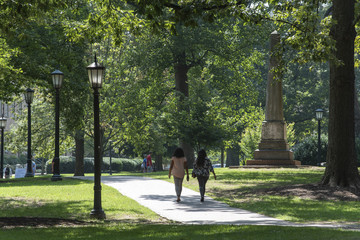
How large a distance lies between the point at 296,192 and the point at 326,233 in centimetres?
881

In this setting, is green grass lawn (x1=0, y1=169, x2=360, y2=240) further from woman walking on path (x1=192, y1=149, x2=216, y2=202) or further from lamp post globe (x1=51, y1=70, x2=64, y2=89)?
lamp post globe (x1=51, y1=70, x2=64, y2=89)

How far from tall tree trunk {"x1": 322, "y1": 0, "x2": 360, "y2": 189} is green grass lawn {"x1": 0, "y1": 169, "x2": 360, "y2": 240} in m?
2.57

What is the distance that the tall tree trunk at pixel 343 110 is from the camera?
19.1 m

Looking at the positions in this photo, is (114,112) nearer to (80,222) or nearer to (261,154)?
(261,154)

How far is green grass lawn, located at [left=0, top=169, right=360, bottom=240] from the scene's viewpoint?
33.7 feet

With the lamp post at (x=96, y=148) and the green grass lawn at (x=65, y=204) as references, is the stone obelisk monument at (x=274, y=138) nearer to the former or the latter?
the green grass lawn at (x=65, y=204)

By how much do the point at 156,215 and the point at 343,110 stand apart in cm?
760

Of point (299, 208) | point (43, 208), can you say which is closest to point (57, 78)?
point (43, 208)

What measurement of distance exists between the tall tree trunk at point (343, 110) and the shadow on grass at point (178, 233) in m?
8.78

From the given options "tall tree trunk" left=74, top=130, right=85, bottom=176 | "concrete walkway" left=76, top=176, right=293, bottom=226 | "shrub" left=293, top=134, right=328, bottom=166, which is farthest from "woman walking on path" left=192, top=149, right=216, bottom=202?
"tall tree trunk" left=74, top=130, right=85, bottom=176

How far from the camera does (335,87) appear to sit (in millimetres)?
19312

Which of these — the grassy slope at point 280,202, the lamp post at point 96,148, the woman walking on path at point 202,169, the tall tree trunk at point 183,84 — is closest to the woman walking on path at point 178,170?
the woman walking on path at point 202,169

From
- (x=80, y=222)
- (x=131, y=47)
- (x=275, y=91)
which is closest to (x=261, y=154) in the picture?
(x=275, y=91)

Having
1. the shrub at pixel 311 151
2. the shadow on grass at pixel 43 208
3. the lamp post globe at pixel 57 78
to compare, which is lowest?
the shadow on grass at pixel 43 208
